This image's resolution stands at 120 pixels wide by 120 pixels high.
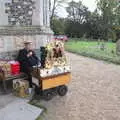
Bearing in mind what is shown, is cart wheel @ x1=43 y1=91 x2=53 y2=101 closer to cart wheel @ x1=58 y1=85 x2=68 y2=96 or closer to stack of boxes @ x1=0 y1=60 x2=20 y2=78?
cart wheel @ x1=58 y1=85 x2=68 y2=96

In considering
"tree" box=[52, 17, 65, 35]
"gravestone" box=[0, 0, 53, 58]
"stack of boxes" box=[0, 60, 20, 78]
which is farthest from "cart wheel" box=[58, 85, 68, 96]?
"tree" box=[52, 17, 65, 35]

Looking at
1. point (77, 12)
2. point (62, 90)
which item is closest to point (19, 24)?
point (62, 90)

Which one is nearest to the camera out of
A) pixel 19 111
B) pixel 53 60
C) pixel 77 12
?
pixel 19 111

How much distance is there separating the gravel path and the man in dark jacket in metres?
0.96

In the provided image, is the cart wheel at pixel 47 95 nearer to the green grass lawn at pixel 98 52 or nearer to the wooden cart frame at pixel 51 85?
the wooden cart frame at pixel 51 85

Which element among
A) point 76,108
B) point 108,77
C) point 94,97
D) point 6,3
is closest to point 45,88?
point 76,108

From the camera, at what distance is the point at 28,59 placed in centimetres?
739

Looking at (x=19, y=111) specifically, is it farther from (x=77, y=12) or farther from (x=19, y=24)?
(x=77, y=12)

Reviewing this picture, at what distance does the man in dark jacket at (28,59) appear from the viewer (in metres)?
7.40

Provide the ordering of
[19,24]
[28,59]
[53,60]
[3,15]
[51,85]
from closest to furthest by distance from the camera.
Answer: [51,85]
[53,60]
[28,59]
[3,15]
[19,24]

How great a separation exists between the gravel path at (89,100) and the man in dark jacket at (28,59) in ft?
3.16

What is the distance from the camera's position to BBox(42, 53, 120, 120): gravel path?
20.4 ft

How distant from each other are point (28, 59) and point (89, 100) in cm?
181

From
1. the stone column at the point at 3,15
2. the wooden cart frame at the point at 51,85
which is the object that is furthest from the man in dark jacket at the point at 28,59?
the stone column at the point at 3,15
